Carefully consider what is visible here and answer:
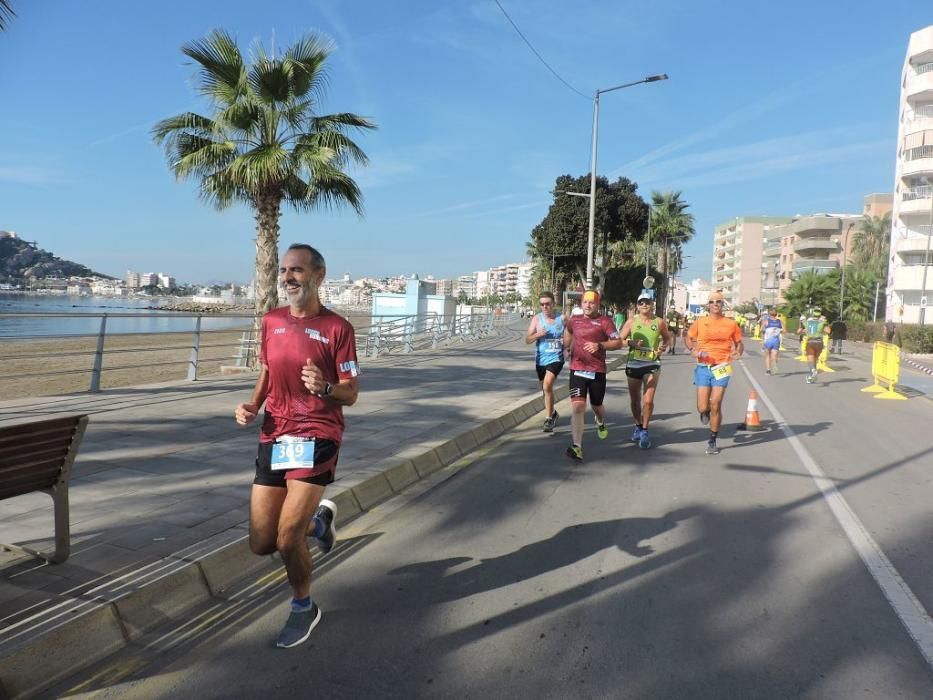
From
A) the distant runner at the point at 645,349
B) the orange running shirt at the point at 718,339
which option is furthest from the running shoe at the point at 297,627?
the orange running shirt at the point at 718,339

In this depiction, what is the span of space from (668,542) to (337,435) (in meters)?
2.69

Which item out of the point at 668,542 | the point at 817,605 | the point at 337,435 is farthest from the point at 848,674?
the point at 337,435

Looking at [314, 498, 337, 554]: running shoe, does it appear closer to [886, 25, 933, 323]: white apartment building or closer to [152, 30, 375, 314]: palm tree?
[152, 30, 375, 314]: palm tree

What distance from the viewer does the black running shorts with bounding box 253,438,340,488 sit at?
3.21 m

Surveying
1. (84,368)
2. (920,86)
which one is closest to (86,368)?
(84,368)

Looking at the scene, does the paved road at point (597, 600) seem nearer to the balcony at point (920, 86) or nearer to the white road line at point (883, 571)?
the white road line at point (883, 571)

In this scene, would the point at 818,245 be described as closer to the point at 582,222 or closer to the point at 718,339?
the point at 582,222

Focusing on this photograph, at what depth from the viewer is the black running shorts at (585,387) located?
24.4ft

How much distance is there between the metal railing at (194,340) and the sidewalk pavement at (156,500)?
23.5 inches

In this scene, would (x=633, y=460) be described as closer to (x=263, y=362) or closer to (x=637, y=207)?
(x=263, y=362)

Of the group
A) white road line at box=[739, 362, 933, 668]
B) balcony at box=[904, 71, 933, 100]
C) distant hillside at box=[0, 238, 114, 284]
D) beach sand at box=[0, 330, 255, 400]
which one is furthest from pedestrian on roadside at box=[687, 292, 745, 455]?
balcony at box=[904, 71, 933, 100]

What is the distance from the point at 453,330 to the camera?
85.4ft

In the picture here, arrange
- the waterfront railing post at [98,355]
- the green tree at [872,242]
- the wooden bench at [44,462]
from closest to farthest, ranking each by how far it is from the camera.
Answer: the wooden bench at [44,462] → the waterfront railing post at [98,355] → the green tree at [872,242]

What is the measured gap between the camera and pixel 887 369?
15.8 meters
